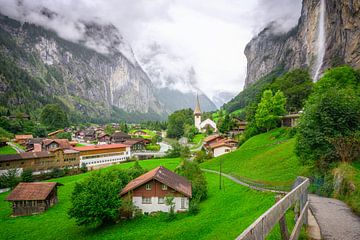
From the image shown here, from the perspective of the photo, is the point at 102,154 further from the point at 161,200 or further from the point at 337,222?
the point at 337,222

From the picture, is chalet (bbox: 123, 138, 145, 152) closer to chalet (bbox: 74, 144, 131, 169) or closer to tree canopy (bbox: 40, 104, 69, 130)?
chalet (bbox: 74, 144, 131, 169)

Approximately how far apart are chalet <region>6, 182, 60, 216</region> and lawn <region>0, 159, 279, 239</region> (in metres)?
1.59

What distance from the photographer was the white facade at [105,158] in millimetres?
66544

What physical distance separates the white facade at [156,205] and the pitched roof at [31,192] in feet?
54.5

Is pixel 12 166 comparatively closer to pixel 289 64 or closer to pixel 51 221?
pixel 51 221

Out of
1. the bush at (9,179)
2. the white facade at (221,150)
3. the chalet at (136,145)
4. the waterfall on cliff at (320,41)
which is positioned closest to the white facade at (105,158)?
the chalet at (136,145)

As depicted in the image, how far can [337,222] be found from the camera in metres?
8.77

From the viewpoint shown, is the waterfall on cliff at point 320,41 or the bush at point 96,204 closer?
the bush at point 96,204

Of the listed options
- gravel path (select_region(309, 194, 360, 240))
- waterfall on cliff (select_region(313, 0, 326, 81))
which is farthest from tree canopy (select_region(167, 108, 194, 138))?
gravel path (select_region(309, 194, 360, 240))

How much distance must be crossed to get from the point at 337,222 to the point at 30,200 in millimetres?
39324

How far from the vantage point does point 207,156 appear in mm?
60375

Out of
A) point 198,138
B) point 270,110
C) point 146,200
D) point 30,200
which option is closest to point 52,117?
point 198,138

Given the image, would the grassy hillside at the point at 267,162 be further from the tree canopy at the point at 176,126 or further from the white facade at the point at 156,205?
the tree canopy at the point at 176,126

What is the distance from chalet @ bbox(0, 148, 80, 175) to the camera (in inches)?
2137
